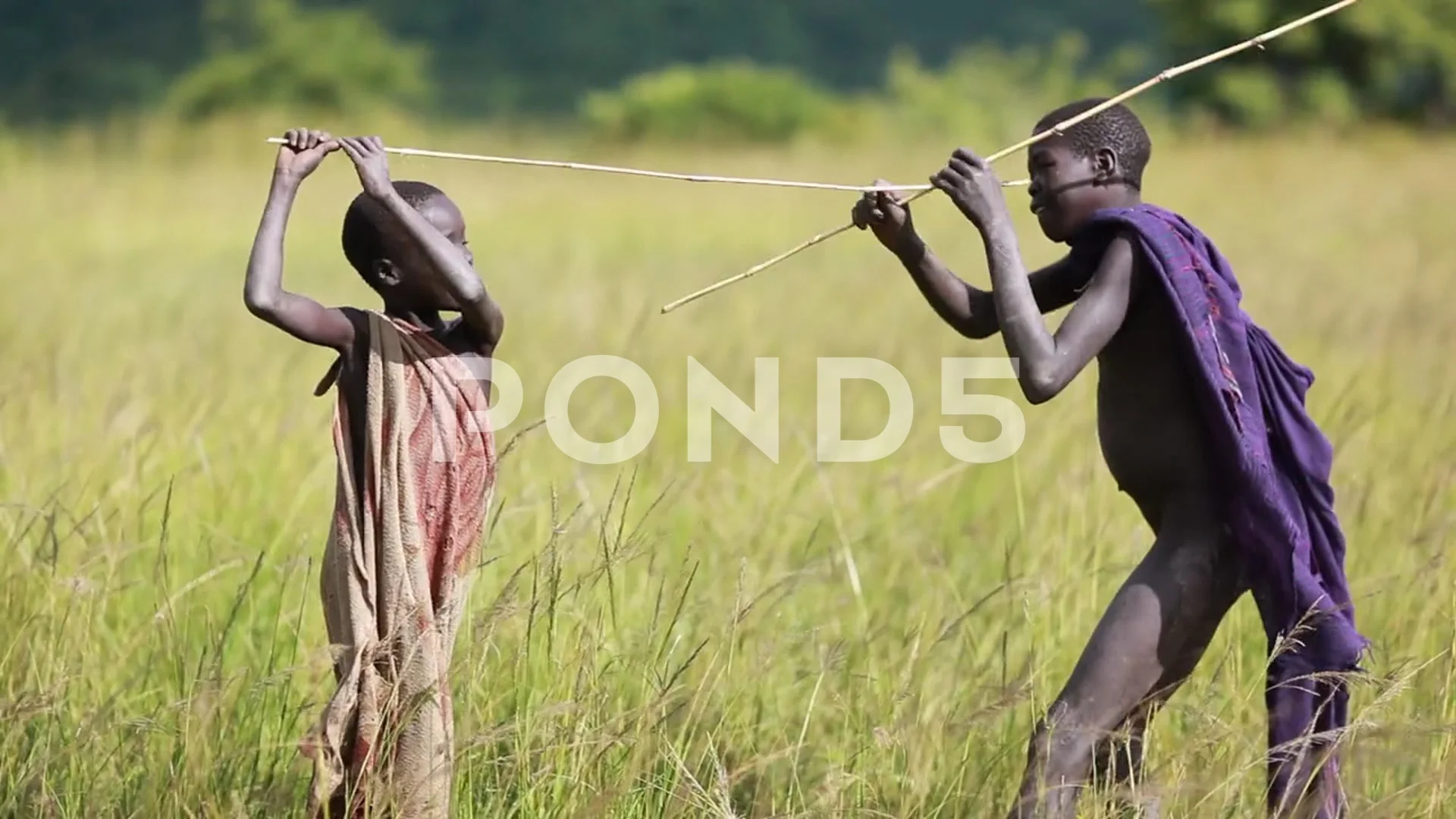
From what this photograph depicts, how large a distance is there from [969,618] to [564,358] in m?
3.66

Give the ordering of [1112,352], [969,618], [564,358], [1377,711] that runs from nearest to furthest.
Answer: [1112,352] → [1377,711] → [969,618] → [564,358]

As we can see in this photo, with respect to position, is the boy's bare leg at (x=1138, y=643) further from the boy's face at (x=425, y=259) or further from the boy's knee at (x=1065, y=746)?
the boy's face at (x=425, y=259)

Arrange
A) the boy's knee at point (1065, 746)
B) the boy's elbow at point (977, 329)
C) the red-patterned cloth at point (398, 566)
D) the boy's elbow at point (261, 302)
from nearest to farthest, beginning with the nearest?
the boy's elbow at point (261, 302) < the red-patterned cloth at point (398, 566) < the boy's knee at point (1065, 746) < the boy's elbow at point (977, 329)

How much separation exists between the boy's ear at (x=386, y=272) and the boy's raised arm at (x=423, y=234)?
8cm

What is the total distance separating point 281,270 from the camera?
2.39 meters

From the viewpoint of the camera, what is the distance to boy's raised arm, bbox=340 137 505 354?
2475 mm

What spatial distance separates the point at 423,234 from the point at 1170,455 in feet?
3.64

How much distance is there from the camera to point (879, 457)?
211 inches

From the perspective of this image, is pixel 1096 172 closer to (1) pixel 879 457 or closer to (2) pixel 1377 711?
(2) pixel 1377 711

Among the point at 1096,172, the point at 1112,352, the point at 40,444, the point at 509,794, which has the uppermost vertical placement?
the point at 1096,172

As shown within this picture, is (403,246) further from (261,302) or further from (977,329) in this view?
(977,329)

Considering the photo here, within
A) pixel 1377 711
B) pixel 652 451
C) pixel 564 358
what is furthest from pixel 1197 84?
pixel 1377 711

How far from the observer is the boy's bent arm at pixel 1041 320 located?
250 centimetres

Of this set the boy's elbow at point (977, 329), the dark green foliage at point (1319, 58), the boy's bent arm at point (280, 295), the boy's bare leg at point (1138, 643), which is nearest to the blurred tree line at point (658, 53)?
the dark green foliage at point (1319, 58)
